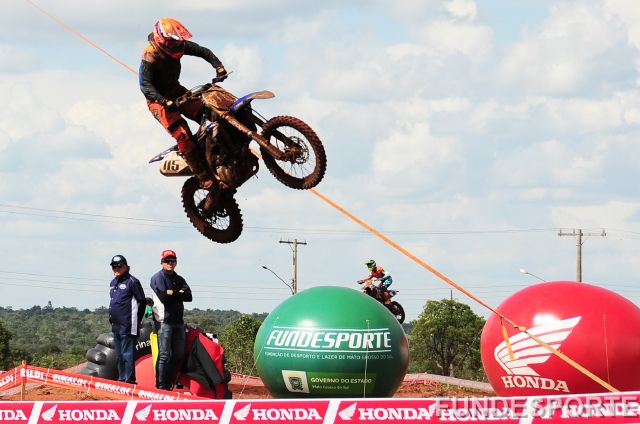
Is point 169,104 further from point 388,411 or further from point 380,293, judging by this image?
point 380,293

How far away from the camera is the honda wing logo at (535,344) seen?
59.5 feet

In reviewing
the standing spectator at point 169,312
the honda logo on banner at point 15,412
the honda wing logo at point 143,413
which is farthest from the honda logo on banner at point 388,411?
the standing spectator at point 169,312

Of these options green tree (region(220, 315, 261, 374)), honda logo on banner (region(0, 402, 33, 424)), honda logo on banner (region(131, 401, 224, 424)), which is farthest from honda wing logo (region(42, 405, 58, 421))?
green tree (region(220, 315, 261, 374))

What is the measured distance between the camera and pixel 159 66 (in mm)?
15633

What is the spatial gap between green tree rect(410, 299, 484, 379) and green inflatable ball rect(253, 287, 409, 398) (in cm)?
3887

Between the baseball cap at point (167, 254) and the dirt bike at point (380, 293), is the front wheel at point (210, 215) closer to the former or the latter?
the baseball cap at point (167, 254)

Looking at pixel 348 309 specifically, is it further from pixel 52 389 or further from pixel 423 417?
pixel 52 389

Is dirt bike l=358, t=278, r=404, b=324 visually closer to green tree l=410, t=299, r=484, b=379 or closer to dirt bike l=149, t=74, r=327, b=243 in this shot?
dirt bike l=149, t=74, r=327, b=243

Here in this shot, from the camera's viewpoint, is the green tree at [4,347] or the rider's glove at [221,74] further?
the green tree at [4,347]

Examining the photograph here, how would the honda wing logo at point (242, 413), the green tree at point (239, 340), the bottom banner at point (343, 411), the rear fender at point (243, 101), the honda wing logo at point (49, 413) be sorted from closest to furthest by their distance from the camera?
1. the bottom banner at point (343, 411)
2. the honda wing logo at point (242, 413)
3. the honda wing logo at point (49, 413)
4. the rear fender at point (243, 101)
5. the green tree at point (239, 340)

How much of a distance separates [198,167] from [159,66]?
1.50 m

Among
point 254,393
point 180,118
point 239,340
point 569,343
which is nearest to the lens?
point 180,118

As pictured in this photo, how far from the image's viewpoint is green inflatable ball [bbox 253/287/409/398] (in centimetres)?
1820

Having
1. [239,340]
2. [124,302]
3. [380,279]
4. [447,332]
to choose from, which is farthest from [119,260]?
[447,332]
